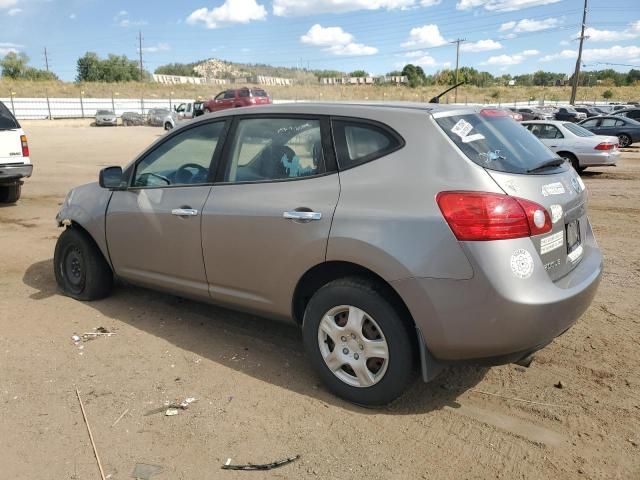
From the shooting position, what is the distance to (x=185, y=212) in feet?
12.9

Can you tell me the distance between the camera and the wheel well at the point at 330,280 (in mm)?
3023

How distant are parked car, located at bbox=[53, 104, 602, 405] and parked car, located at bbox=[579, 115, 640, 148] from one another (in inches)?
905

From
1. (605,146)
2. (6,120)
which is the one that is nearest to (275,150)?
(6,120)

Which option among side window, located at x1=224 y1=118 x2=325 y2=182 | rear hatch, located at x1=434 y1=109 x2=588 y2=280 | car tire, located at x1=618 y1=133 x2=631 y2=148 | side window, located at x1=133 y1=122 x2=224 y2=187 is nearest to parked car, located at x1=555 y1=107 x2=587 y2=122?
car tire, located at x1=618 y1=133 x2=631 y2=148

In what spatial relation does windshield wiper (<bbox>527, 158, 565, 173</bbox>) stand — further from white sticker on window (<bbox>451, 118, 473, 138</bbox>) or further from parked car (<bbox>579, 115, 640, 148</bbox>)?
parked car (<bbox>579, 115, 640, 148</bbox>)

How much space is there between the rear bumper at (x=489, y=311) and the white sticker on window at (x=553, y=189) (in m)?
0.40

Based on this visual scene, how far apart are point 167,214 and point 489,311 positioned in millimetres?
2449

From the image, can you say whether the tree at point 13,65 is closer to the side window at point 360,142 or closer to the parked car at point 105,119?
the parked car at point 105,119

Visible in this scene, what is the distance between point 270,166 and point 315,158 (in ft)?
1.26

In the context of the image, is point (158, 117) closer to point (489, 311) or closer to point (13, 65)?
point (489, 311)

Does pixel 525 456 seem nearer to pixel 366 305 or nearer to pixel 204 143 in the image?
pixel 366 305

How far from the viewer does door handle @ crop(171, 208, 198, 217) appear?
3891 mm

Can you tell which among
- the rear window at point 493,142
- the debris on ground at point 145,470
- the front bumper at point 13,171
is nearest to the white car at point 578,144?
the front bumper at point 13,171

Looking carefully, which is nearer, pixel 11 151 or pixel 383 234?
pixel 383 234
